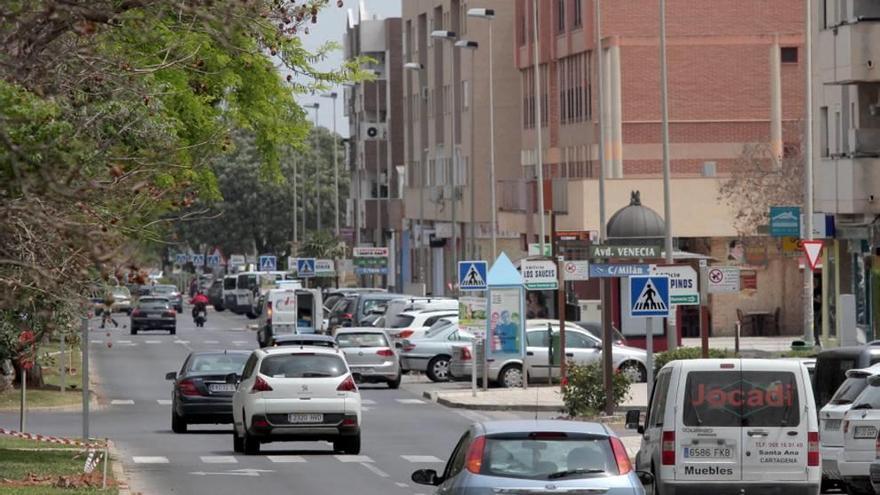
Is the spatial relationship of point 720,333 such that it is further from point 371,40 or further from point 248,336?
point 371,40

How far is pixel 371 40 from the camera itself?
12231 cm

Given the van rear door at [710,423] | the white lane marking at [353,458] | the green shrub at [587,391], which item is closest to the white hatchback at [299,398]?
the white lane marking at [353,458]

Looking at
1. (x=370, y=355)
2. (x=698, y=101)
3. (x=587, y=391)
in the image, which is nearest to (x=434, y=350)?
(x=370, y=355)

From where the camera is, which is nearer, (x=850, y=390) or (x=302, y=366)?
(x=850, y=390)

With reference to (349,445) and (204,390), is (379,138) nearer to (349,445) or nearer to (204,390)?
(204,390)

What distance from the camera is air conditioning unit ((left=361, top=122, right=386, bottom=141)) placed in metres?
119

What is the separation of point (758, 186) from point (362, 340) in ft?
82.6

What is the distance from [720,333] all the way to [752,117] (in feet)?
29.0

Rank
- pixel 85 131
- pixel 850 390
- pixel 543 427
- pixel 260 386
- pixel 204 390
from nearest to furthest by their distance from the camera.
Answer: pixel 543 427 < pixel 85 131 < pixel 850 390 < pixel 260 386 < pixel 204 390

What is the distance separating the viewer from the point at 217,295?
4857 inches

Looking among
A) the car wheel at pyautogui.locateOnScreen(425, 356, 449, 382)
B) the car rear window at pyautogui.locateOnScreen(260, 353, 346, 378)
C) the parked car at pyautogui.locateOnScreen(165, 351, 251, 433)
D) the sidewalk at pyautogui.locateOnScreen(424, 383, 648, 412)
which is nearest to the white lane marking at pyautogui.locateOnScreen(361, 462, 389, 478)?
the car rear window at pyautogui.locateOnScreen(260, 353, 346, 378)

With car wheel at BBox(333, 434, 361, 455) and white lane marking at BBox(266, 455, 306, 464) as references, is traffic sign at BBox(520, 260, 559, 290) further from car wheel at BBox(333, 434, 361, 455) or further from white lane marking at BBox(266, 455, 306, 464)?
white lane marking at BBox(266, 455, 306, 464)

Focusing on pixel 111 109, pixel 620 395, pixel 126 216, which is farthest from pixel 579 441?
pixel 620 395

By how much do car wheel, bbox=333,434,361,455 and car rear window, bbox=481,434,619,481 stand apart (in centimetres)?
1555
